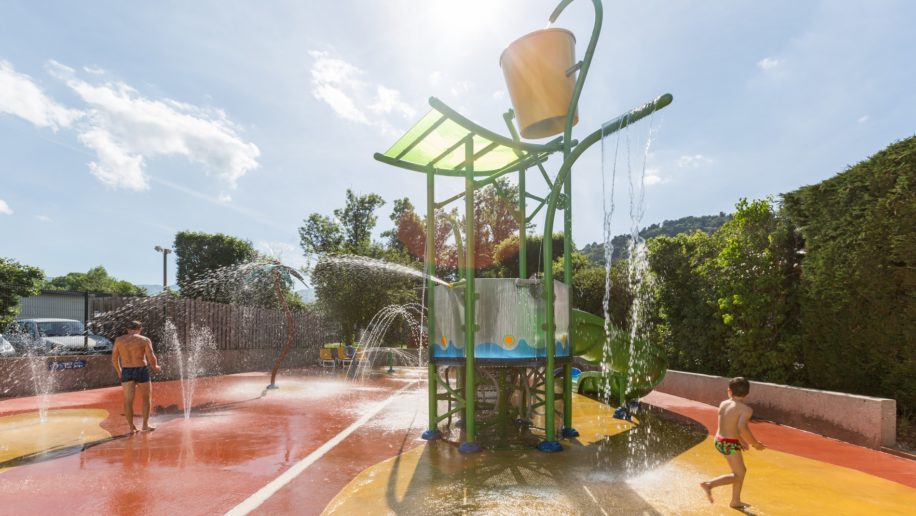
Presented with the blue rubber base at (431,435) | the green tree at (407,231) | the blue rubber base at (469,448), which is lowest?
the blue rubber base at (431,435)

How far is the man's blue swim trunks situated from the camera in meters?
7.43

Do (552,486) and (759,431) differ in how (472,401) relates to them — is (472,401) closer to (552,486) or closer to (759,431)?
(552,486)

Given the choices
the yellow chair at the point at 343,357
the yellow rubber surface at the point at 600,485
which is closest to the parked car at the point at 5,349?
the yellow chair at the point at 343,357

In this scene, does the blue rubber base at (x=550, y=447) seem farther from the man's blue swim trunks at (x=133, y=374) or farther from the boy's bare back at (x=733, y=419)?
the man's blue swim trunks at (x=133, y=374)

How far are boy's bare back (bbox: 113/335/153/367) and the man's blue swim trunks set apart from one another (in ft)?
0.19

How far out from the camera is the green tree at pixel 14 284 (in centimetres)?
1738

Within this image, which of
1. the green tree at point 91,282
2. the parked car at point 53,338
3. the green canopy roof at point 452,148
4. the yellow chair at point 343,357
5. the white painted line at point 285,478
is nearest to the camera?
the white painted line at point 285,478

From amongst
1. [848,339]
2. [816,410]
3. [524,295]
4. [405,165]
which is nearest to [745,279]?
[848,339]

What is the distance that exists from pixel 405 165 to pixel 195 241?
57.9 m

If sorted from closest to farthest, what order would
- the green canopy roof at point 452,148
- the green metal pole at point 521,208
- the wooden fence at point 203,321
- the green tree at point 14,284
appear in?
the green canopy roof at point 452,148 < the green metal pole at point 521,208 < the wooden fence at point 203,321 < the green tree at point 14,284

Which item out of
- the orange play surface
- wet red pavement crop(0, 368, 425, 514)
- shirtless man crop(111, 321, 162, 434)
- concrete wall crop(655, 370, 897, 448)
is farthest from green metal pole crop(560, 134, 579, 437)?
shirtless man crop(111, 321, 162, 434)

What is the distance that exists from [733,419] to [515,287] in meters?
2.91

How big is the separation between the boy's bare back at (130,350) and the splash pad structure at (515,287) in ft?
14.1

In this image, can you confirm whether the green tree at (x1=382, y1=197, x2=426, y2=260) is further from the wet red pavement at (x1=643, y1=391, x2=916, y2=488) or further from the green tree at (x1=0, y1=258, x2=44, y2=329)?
the wet red pavement at (x1=643, y1=391, x2=916, y2=488)
